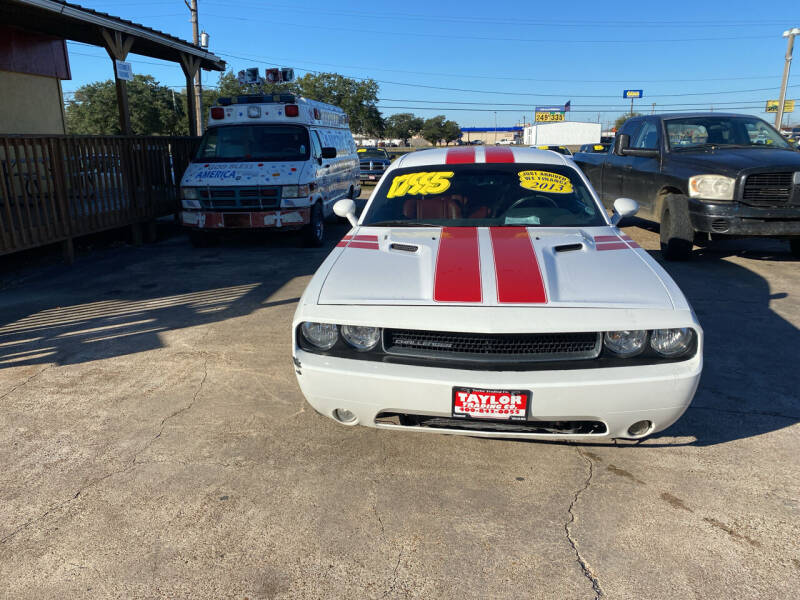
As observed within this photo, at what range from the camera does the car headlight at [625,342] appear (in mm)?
2672

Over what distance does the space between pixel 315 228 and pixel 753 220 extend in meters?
6.08

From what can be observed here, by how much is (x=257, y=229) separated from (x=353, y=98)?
154ft

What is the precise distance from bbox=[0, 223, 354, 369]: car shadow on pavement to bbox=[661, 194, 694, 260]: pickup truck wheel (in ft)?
16.0

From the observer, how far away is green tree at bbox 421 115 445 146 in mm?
100688

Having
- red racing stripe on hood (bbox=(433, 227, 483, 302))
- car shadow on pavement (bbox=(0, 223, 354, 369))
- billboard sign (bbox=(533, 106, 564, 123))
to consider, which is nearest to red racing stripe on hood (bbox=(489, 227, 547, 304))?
red racing stripe on hood (bbox=(433, 227, 483, 302))

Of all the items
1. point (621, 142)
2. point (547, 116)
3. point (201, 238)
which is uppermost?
point (547, 116)

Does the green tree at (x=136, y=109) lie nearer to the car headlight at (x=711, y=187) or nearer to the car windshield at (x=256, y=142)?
the car windshield at (x=256, y=142)

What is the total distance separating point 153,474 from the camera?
10.0 feet

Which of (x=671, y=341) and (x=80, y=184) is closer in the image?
(x=671, y=341)

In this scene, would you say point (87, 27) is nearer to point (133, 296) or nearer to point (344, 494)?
point (133, 296)

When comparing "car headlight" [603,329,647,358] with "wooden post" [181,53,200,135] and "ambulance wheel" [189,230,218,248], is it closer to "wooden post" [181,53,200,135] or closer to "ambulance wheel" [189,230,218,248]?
"ambulance wheel" [189,230,218,248]

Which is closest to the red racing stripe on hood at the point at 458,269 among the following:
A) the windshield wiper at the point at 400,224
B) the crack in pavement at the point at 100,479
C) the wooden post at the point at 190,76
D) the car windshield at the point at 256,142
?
the windshield wiper at the point at 400,224

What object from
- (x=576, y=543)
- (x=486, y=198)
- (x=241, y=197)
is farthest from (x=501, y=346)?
(x=241, y=197)

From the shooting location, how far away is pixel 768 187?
709cm
